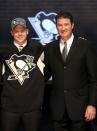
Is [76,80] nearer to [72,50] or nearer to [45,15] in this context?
[72,50]

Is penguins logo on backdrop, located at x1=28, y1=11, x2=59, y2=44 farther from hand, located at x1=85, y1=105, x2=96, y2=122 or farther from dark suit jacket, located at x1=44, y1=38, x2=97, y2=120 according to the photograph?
hand, located at x1=85, y1=105, x2=96, y2=122

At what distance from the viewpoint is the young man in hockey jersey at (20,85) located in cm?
249

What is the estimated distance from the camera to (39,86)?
254cm

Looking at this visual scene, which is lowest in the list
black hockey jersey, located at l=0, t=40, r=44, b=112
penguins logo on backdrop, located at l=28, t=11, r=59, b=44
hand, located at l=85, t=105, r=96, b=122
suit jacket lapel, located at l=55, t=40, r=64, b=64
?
hand, located at l=85, t=105, r=96, b=122

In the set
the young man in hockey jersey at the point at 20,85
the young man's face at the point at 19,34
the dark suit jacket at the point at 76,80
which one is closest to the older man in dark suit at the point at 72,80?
the dark suit jacket at the point at 76,80

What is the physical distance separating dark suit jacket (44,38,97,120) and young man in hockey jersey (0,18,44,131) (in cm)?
16

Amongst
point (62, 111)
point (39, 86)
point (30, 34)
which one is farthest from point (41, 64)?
point (30, 34)

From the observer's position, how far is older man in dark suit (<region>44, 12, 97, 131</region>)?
245cm

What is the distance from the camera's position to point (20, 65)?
8.36 ft

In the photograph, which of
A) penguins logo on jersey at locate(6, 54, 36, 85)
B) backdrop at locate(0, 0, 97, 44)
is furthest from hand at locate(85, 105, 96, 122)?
backdrop at locate(0, 0, 97, 44)

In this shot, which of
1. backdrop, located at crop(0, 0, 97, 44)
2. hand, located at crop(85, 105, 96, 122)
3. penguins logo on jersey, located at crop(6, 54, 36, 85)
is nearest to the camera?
hand, located at crop(85, 105, 96, 122)

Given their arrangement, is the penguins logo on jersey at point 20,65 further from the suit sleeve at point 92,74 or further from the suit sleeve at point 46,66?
the suit sleeve at point 92,74

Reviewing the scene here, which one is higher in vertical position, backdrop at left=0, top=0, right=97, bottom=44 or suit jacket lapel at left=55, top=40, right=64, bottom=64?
backdrop at left=0, top=0, right=97, bottom=44

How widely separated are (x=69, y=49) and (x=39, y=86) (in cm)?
39
